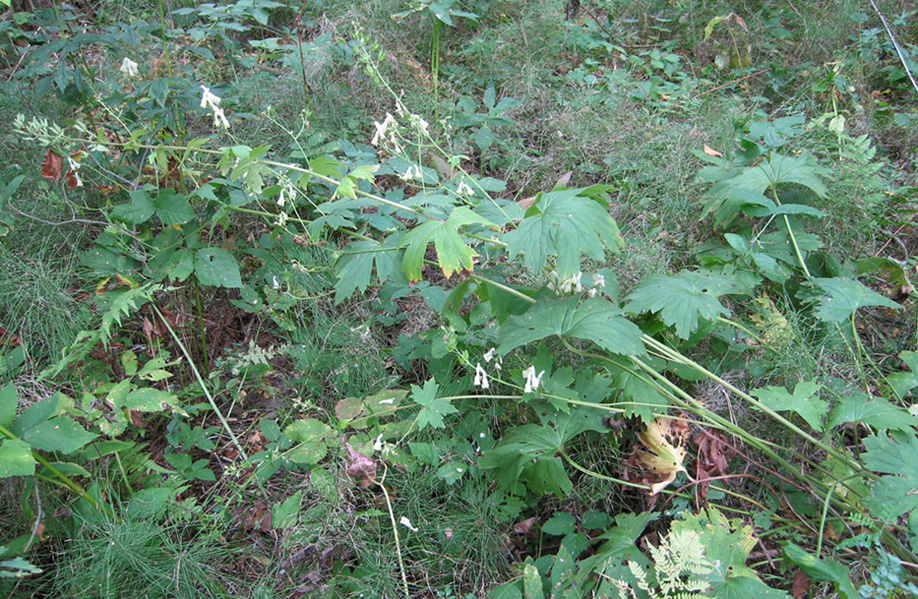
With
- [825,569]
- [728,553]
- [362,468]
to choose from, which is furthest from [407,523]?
[825,569]

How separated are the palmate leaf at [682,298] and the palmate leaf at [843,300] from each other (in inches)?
16.3

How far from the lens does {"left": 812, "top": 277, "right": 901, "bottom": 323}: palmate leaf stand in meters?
2.03

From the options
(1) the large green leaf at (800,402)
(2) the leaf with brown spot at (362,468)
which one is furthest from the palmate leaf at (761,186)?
(2) the leaf with brown spot at (362,468)

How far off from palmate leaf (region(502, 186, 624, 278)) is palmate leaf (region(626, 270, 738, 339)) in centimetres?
31

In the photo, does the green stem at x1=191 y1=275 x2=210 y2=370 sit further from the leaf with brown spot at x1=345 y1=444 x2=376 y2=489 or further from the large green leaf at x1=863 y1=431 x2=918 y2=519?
the large green leaf at x1=863 y1=431 x2=918 y2=519

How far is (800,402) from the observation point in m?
1.73


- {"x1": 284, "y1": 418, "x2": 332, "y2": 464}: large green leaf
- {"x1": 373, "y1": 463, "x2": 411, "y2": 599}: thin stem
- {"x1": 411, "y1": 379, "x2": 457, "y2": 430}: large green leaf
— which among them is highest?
{"x1": 411, "y1": 379, "x2": 457, "y2": 430}: large green leaf

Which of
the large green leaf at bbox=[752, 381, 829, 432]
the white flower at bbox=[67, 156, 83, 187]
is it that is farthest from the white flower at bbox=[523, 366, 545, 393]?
the white flower at bbox=[67, 156, 83, 187]

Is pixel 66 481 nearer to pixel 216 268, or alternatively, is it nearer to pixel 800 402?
pixel 216 268

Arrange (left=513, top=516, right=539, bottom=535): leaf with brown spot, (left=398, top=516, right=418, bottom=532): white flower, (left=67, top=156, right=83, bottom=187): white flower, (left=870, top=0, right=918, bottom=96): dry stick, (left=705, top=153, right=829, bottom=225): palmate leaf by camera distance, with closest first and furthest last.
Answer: (left=398, top=516, right=418, bottom=532): white flower < (left=513, top=516, right=539, bottom=535): leaf with brown spot < (left=67, top=156, right=83, bottom=187): white flower < (left=705, top=153, right=829, bottom=225): palmate leaf < (left=870, top=0, right=918, bottom=96): dry stick

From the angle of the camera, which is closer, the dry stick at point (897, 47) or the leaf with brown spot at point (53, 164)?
the leaf with brown spot at point (53, 164)

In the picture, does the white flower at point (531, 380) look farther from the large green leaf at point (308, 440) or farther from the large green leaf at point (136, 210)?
the large green leaf at point (136, 210)

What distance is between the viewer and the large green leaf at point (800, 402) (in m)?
1.71

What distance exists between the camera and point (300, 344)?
91.4 inches
